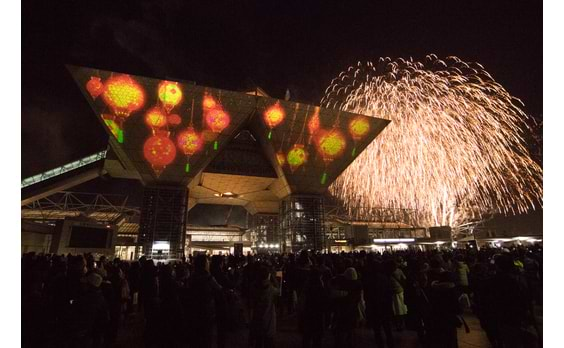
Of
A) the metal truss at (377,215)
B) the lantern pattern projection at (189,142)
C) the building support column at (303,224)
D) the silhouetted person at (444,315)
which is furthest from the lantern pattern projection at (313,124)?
the silhouetted person at (444,315)

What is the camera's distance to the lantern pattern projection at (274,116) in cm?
2994

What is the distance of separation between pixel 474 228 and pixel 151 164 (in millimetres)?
55748

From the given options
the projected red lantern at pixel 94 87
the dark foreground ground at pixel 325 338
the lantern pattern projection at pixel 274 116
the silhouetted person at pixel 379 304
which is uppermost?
the projected red lantern at pixel 94 87

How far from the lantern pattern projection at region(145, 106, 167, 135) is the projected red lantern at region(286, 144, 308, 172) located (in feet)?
42.2

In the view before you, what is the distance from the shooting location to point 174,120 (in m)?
27.6

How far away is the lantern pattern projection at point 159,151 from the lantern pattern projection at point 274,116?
31.1 feet

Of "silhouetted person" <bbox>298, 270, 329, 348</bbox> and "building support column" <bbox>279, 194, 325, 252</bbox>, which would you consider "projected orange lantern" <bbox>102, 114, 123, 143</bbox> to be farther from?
"silhouetted person" <bbox>298, 270, 329, 348</bbox>

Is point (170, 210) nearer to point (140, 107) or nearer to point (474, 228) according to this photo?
point (140, 107)

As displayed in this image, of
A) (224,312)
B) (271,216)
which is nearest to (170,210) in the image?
(271,216)

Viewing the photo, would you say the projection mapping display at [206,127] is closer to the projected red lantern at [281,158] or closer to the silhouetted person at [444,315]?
the projected red lantern at [281,158]

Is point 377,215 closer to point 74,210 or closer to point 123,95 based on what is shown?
point 123,95

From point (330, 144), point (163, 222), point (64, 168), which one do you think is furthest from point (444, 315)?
point (64, 168)

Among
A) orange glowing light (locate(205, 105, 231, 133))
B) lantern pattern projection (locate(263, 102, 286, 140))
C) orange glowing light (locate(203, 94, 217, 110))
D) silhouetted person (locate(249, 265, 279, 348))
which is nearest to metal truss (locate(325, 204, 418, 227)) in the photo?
lantern pattern projection (locate(263, 102, 286, 140))
